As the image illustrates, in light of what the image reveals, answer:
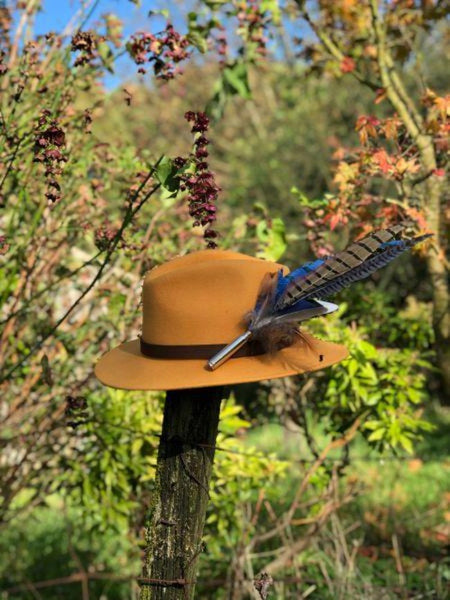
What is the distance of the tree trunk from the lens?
2.41m

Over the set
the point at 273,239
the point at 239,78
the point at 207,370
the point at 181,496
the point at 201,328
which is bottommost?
the point at 181,496

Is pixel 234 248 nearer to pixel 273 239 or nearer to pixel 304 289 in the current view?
pixel 273 239

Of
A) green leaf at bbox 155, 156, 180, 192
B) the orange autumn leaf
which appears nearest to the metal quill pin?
green leaf at bbox 155, 156, 180, 192

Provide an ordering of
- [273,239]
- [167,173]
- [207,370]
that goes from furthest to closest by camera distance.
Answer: [273,239]
[167,173]
[207,370]

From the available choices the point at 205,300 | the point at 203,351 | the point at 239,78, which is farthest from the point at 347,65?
the point at 203,351

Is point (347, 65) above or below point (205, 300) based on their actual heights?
above

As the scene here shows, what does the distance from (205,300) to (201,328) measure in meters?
0.09

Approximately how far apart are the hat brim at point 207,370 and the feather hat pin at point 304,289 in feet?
0.13

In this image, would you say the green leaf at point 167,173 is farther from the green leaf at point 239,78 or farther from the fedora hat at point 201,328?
the green leaf at point 239,78

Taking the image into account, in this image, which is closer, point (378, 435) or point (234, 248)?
point (378, 435)

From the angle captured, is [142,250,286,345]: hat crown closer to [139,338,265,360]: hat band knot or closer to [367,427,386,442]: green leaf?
[139,338,265,360]: hat band knot

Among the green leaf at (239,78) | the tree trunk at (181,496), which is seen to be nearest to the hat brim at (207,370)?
the tree trunk at (181,496)

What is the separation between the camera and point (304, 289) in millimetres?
2279

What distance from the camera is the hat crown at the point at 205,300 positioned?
239 centimetres
